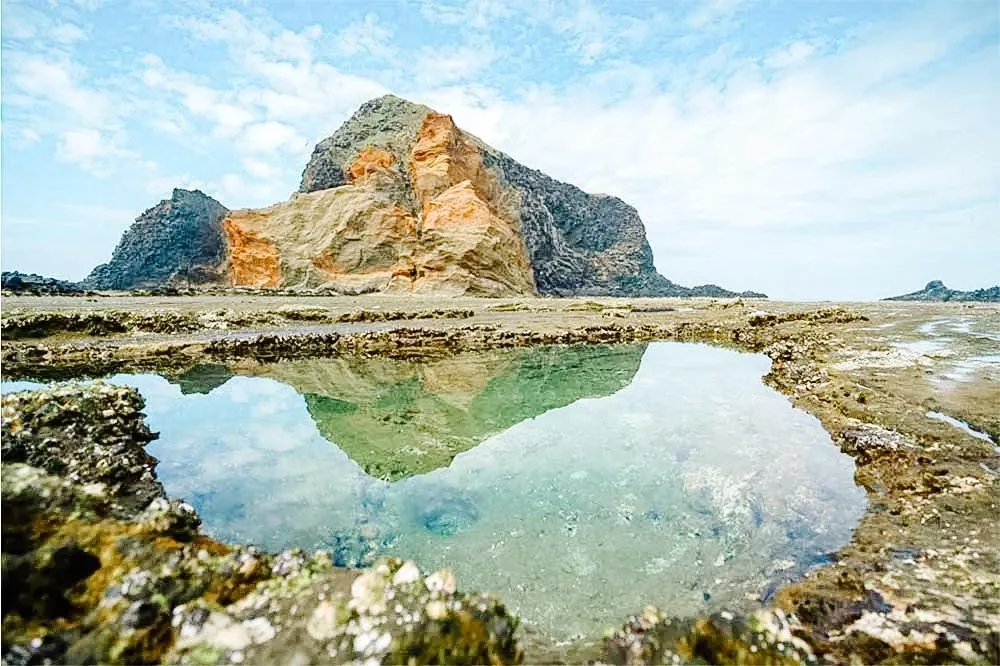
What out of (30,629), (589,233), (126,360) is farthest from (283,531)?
(589,233)

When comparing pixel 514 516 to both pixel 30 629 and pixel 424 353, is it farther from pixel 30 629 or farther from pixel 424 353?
pixel 424 353

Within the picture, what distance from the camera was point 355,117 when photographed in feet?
330

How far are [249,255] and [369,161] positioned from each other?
23787 millimetres

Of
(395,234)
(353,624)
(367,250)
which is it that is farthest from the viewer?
(395,234)

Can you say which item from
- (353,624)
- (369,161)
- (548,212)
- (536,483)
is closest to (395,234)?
(369,161)

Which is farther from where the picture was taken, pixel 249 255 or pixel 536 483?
pixel 249 255

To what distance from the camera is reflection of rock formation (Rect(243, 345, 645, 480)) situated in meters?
10.3

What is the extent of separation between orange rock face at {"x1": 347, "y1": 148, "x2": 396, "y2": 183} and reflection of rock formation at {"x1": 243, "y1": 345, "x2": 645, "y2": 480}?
69.3 meters

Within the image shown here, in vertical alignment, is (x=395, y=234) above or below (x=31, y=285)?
above

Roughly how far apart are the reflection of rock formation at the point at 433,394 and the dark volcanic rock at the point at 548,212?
6428 cm

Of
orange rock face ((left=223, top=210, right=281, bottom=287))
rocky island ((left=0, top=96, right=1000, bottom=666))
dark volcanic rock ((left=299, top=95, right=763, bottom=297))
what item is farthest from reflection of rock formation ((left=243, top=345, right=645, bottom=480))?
dark volcanic rock ((left=299, top=95, right=763, bottom=297))

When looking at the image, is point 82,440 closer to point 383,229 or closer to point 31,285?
point 31,285

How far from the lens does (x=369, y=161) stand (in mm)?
→ 83875

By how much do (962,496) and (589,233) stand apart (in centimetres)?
12051
